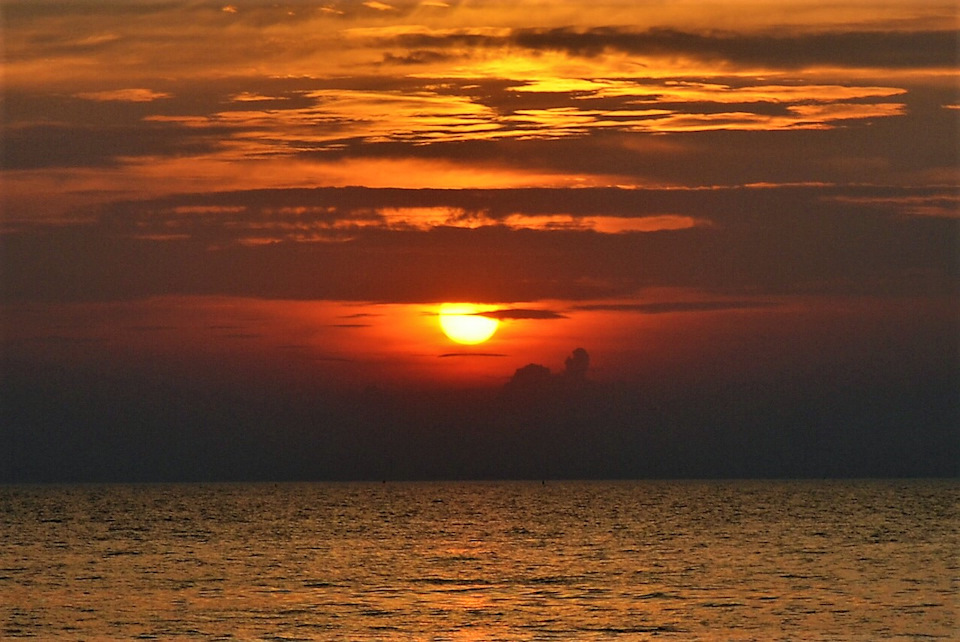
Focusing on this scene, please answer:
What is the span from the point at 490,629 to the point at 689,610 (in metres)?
10.3

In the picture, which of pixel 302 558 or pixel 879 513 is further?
pixel 879 513

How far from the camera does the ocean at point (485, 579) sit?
1993 inches

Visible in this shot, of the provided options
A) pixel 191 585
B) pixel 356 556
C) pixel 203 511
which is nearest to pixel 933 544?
pixel 356 556

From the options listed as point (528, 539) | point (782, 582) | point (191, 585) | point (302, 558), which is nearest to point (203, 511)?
point (528, 539)

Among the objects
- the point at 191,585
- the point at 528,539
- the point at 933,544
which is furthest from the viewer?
the point at 528,539

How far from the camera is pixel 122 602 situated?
190ft

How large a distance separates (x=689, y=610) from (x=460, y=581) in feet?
50.3

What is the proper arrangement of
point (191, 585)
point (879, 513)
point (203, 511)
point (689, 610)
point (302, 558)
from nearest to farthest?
point (689, 610)
point (191, 585)
point (302, 558)
point (879, 513)
point (203, 511)

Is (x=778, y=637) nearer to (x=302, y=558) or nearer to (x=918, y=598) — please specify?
(x=918, y=598)

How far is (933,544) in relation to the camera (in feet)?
297

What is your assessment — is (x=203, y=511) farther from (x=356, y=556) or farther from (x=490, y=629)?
(x=490, y=629)

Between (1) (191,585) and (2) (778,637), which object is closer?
(2) (778,637)

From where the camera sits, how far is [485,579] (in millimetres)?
67250

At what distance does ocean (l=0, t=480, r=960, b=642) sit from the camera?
166ft
